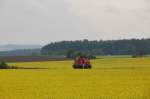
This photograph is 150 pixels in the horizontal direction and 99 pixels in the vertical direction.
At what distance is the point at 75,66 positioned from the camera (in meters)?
61.2

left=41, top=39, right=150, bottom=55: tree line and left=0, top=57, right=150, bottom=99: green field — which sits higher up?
left=41, top=39, right=150, bottom=55: tree line

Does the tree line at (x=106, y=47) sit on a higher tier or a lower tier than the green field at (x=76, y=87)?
higher

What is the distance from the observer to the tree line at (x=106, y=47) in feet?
444

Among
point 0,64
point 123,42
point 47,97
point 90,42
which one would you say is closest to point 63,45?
point 90,42

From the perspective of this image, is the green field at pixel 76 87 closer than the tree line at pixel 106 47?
Yes

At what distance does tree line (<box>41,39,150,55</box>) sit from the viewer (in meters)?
135

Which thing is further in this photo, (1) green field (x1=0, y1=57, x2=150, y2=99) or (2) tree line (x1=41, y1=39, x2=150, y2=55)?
(2) tree line (x1=41, y1=39, x2=150, y2=55)

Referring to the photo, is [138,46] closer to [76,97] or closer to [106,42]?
[106,42]

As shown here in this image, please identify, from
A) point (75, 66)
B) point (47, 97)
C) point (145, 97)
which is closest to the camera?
point (145, 97)

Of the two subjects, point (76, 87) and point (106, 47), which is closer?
point (76, 87)

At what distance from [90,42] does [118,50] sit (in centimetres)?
2072

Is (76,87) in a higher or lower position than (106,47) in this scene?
lower

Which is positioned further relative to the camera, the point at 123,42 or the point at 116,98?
the point at 123,42

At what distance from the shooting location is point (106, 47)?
484 ft
